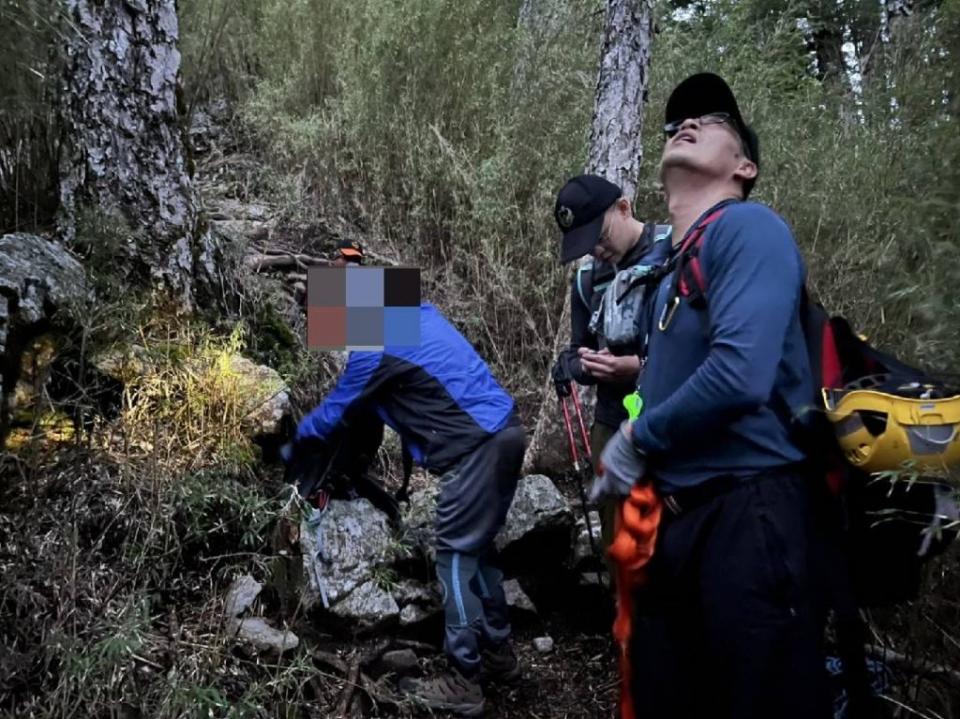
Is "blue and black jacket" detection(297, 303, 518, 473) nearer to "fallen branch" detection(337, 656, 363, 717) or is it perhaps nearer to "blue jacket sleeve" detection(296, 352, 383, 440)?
"blue jacket sleeve" detection(296, 352, 383, 440)

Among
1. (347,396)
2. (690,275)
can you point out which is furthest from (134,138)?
(690,275)

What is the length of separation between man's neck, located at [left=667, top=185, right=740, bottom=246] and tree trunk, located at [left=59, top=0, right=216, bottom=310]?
2.52 m

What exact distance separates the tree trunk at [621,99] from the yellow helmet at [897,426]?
3011 mm

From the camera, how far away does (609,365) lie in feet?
9.66

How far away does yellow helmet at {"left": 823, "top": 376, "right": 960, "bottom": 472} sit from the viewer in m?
1.60

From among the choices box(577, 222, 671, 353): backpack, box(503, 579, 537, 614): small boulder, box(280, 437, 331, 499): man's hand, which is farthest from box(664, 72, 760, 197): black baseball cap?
box(503, 579, 537, 614): small boulder

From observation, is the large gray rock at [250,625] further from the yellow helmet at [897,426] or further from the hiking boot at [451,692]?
the yellow helmet at [897,426]

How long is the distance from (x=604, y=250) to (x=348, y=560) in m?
1.66

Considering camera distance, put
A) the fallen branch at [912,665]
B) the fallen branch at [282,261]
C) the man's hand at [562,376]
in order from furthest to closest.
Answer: the fallen branch at [282,261] → the man's hand at [562,376] → the fallen branch at [912,665]

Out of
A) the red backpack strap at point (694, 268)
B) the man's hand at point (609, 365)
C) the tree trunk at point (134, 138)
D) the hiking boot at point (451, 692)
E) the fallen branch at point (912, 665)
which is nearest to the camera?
the red backpack strap at point (694, 268)

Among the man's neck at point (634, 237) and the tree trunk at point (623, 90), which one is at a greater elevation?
the tree trunk at point (623, 90)

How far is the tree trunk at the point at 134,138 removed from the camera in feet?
11.6

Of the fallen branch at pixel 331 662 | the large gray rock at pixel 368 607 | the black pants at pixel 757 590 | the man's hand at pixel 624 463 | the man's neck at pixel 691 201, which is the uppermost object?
the man's neck at pixel 691 201

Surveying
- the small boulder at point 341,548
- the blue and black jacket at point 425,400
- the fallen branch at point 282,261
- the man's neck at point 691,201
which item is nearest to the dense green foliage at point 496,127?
the fallen branch at point 282,261
